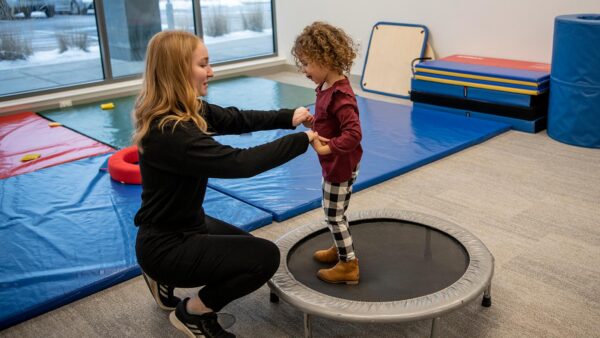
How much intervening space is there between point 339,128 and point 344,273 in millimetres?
576

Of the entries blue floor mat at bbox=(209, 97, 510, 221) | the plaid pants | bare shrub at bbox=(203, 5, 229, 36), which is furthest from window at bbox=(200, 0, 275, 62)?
the plaid pants

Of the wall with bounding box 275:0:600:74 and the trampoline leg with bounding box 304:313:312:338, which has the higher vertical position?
the wall with bounding box 275:0:600:74

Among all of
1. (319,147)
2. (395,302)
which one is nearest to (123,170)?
(319,147)

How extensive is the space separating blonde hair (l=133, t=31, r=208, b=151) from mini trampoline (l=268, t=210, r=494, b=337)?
0.76 m

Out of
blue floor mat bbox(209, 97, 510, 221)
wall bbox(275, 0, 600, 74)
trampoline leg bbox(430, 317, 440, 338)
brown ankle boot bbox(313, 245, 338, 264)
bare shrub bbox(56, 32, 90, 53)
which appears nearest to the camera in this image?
trampoline leg bbox(430, 317, 440, 338)

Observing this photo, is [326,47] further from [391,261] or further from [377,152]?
[377,152]

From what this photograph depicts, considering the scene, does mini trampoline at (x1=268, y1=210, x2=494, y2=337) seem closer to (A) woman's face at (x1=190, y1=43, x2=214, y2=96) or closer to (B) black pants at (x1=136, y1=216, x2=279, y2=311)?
(B) black pants at (x1=136, y1=216, x2=279, y2=311)

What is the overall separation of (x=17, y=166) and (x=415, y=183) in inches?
109

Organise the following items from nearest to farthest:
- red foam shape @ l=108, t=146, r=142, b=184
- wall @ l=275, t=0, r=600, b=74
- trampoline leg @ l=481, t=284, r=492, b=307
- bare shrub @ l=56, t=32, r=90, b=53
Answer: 1. trampoline leg @ l=481, t=284, r=492, b=307
2. red foam shape @ l=108, t=146, r=142, b=184
3. wall @ l=275, t=0, r=600, b=74
4. bare shrub @ l=56, t=32, r=90, b=53

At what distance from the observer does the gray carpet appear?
2.30 m

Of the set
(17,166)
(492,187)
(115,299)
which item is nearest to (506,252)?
(492,187)

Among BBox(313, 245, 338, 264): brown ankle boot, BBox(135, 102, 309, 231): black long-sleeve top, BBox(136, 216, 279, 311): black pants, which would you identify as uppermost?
BBox(135, 102, 309, 231): black long-sleeve top

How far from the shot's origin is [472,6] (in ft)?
18.4

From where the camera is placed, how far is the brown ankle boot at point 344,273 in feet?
7.64
